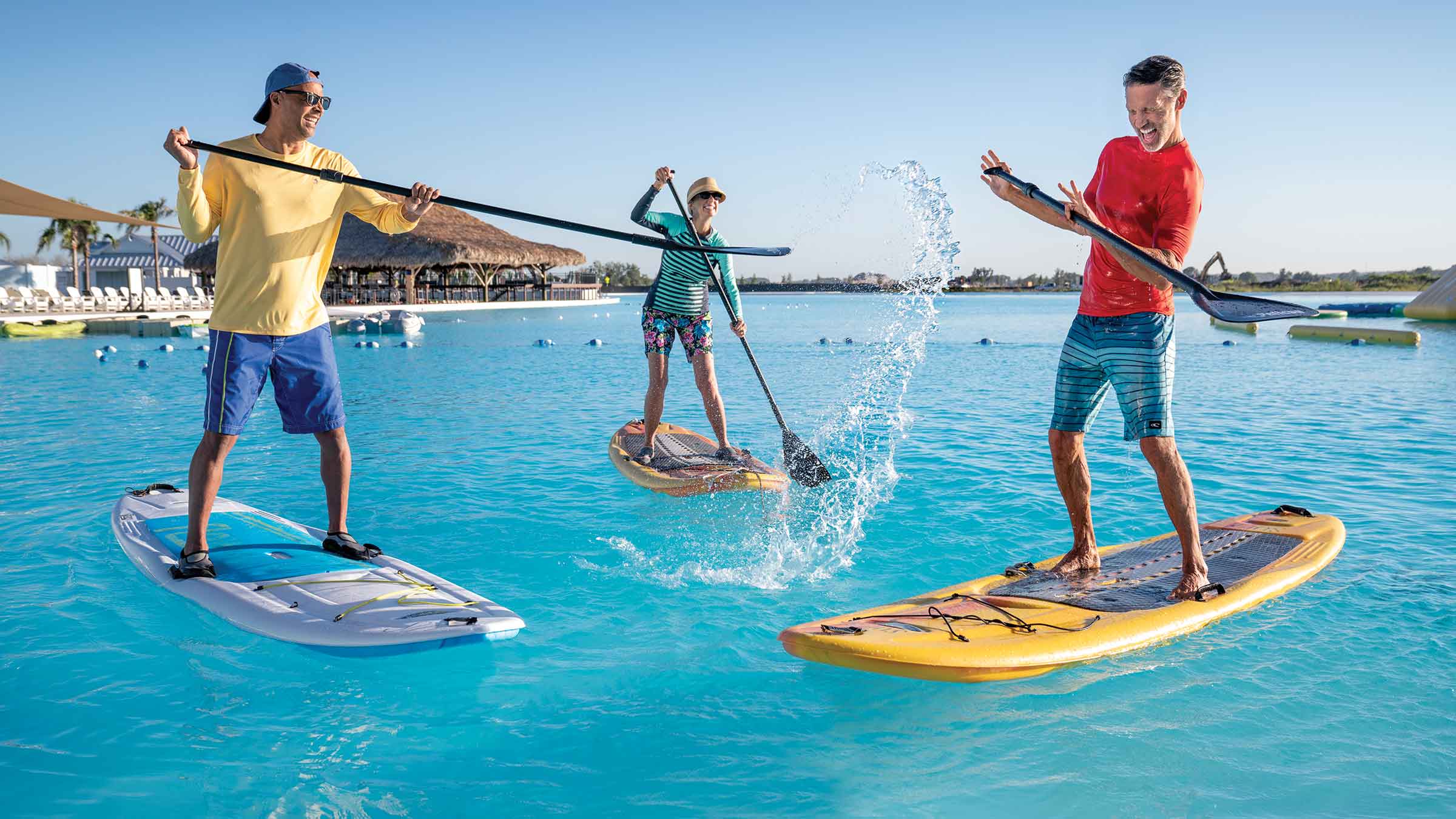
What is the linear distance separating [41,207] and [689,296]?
208 inches

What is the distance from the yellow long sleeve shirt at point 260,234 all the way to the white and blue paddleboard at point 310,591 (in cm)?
110

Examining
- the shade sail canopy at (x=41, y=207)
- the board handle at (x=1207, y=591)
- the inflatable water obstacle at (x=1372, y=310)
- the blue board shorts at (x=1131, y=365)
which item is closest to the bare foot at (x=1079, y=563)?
the board handle at (x=1207, y=591)

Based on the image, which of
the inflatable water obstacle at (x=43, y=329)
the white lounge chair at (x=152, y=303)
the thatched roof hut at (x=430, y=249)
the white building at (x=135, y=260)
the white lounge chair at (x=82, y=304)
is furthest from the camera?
the white building at (x=135, y=260)

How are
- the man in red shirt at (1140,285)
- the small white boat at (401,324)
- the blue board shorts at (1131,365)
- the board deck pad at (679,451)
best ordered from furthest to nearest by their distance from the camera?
the small white boat at (401,324), the board deck pad at (679,451), the blue board shorts at (1131,365), the man in red shirt at (1140,285)

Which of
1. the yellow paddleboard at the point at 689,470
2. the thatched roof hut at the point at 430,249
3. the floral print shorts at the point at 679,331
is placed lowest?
the yellow paddleboard at the point at 689,470

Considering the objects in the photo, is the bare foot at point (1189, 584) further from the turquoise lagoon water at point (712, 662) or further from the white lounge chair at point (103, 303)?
the white lounge chair at point (103, 303)

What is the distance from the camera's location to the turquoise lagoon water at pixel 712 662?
9.22 feet

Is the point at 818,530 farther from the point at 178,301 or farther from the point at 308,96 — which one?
the point at 178,301

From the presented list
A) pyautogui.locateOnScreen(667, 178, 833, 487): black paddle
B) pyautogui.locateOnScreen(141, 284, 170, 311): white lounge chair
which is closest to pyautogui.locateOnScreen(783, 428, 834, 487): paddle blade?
pyautogui.locateOnScreen(667, 178, 833, 487): black paddle

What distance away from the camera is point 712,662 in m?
3.74

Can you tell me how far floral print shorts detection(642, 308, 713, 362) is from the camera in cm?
644

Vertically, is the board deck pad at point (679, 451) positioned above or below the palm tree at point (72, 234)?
below

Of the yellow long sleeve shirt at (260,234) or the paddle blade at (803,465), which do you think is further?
the paddle blade at (803,465)

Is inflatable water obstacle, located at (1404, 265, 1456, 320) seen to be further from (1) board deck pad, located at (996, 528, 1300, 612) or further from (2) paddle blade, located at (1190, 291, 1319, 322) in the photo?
(2) paddle blade, located at (1190, 291, 1319, 322)
